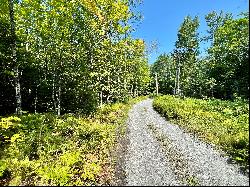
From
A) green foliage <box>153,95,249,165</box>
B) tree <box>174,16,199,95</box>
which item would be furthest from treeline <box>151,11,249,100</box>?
green foliage <box>153,95,249,165</box>

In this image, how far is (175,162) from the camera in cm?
1480

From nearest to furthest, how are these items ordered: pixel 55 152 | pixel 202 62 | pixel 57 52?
pixel 55 152
pixel 57 52
pixel 202 62

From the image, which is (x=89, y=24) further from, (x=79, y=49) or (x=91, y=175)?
(x=91, y=175)

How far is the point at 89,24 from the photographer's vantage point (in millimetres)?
29609

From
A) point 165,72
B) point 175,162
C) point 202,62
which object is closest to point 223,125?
point 175,162

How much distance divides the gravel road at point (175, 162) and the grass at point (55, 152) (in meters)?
1.20

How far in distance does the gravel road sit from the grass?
3.92 feet

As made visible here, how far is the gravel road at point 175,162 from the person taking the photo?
41.7 feet

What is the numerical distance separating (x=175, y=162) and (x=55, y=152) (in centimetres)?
600

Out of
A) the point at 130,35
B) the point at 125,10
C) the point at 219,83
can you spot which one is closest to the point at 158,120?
the point at 125,10

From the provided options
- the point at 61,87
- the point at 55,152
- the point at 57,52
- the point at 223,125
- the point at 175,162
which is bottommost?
the point at 175,162

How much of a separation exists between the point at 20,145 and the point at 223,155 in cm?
988

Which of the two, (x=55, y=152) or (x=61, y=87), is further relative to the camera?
(x=61, y=87)

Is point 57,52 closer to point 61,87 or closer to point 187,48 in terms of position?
point 61,87
